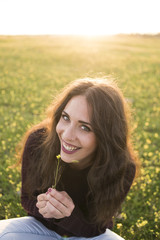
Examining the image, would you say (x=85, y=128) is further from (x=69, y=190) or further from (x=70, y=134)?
(x=69, y=190)

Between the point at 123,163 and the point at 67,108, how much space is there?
2.59ft

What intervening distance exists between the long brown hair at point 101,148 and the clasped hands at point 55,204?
1.43ft

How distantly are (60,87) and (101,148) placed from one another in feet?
27.3

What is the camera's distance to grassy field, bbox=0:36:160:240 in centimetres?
382

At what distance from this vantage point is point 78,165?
110 inches

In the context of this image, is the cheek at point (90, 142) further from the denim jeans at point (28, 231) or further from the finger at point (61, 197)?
the denim jeans at point (28, 231)

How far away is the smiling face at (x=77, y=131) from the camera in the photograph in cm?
231

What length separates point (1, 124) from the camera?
636 cm

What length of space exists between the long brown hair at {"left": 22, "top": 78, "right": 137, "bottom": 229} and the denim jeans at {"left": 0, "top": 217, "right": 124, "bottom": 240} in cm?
28

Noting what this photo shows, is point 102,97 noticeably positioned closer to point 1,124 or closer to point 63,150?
point 63,150

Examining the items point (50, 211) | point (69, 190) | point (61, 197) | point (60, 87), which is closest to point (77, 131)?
point (61, 197)

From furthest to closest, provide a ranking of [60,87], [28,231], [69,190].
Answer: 1. [60,87]
2. [69,190]
3. [28,231]

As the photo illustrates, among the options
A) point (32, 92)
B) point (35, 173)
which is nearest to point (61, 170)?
point (35, 173)

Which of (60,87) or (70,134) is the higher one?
(70,134)
